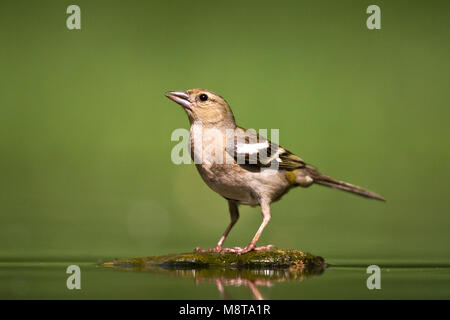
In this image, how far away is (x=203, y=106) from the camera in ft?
28.6

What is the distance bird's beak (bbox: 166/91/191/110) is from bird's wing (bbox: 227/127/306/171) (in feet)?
2.20

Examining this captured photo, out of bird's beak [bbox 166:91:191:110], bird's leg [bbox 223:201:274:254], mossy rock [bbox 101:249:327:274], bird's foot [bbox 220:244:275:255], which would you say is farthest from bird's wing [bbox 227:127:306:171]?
mossy rock [bbox 101:249:327:274]

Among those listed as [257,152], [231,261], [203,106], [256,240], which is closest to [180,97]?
[203,106]

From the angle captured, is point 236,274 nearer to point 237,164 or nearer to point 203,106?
point 237,164

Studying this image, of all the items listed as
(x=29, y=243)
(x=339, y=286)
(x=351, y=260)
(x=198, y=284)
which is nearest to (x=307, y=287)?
(x=339, y=286)

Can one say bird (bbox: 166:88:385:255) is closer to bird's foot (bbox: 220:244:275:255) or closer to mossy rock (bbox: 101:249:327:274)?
bird's foot (bbox: 220:244:275:255)

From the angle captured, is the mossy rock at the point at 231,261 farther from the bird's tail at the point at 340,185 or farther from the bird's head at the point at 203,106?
the bird's head at the point at 203,106

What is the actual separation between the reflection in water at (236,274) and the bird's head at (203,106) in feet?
6.36

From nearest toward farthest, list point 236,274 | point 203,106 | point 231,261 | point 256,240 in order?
1. point 236,274
2. point 231,261
3. point 256,240
4. point 203,106

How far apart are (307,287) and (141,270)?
188 centimetres

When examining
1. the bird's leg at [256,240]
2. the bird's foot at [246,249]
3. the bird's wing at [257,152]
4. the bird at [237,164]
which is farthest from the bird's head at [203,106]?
the bird's foot at [246,249]

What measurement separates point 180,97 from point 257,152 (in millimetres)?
1141

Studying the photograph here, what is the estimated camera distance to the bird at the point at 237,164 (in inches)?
321

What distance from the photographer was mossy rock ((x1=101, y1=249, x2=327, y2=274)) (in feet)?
25.2
